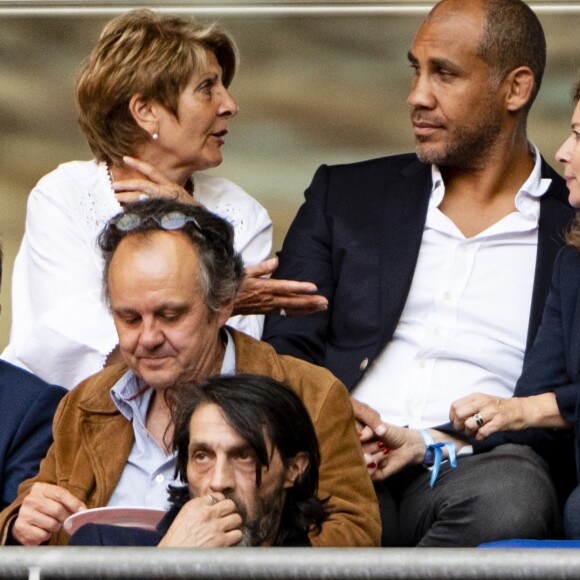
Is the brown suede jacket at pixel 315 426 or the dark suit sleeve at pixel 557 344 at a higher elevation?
the dark suit sleeve at pixel 557 344

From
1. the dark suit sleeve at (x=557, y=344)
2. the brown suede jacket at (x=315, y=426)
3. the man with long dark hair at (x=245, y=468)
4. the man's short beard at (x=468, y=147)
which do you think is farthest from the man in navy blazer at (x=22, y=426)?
the man's short beard at (x=468, y=147)

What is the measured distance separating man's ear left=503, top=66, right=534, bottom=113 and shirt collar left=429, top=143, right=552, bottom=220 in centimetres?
17

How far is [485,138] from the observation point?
422 centimetres

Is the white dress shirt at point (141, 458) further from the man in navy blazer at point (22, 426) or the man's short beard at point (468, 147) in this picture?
the man's short beard at point (468, 147)

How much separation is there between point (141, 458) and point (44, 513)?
27cm

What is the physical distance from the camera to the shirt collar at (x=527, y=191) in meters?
4.15

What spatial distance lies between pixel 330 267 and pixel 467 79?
1.96ft

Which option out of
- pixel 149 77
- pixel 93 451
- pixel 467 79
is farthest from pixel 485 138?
pixel 93 451

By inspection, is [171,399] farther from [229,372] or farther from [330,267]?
[330,267]

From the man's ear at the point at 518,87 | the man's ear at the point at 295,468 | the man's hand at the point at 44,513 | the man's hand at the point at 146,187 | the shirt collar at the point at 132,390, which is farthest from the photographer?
the man's ear at the point at 518,87

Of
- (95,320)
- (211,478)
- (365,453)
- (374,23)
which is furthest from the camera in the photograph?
(374,23)

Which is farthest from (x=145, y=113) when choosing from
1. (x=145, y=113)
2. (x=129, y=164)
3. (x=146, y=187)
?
(x=146, y=187)

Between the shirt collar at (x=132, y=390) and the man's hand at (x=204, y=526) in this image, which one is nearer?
the man's hand at (x=204, y=526)

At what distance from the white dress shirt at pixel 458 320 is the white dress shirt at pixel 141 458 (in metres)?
0.67
